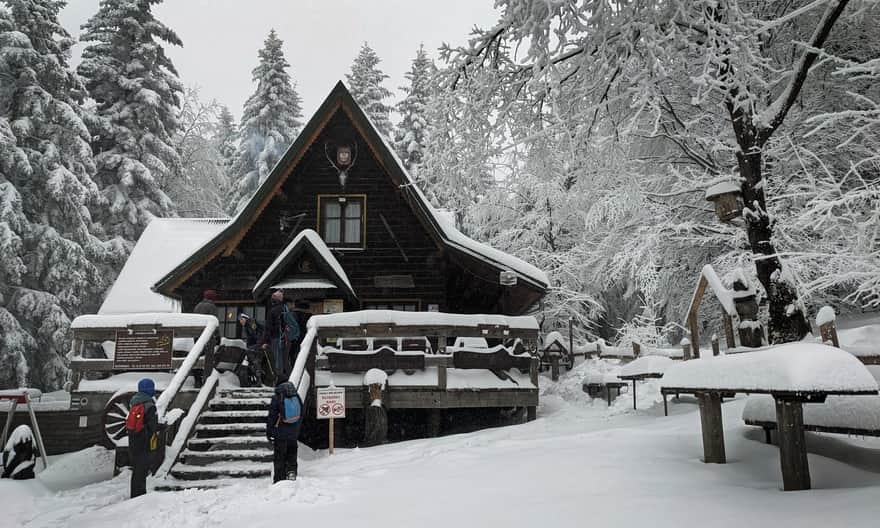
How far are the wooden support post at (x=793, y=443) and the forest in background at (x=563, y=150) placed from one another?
214cm

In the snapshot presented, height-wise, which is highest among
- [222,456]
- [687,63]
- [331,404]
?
[687,63]

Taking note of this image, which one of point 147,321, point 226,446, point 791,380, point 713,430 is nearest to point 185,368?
point 226,446

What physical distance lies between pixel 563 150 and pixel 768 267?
289 cm

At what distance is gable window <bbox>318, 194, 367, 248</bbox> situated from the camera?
16406mm

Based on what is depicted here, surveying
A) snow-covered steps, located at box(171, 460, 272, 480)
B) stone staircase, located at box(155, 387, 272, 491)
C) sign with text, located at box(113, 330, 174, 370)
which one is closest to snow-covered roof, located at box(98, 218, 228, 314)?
sign with text, located at box(113, 330, 174, 370)

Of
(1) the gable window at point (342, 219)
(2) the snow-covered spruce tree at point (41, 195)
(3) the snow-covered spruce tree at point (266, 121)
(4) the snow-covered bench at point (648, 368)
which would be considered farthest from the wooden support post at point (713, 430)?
(3) the snow-covered spruce tree at point (266, 121)

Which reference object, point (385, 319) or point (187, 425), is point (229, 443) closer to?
point (187, 425)

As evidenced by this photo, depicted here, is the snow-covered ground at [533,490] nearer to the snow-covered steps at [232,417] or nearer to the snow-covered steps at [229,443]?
the snow-covered steps at [229,443]

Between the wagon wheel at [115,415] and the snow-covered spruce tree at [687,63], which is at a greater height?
the snow-covered spruce tree at [687,63]

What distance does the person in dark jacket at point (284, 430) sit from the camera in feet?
25.2

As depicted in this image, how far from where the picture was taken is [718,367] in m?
5.58

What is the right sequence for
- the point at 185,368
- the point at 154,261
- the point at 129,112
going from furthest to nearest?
the point at 129,112 < the point at 154,261 < the point at 185,368

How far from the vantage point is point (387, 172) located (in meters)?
16.4

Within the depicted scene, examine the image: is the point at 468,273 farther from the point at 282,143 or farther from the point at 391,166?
the point at 282,143
